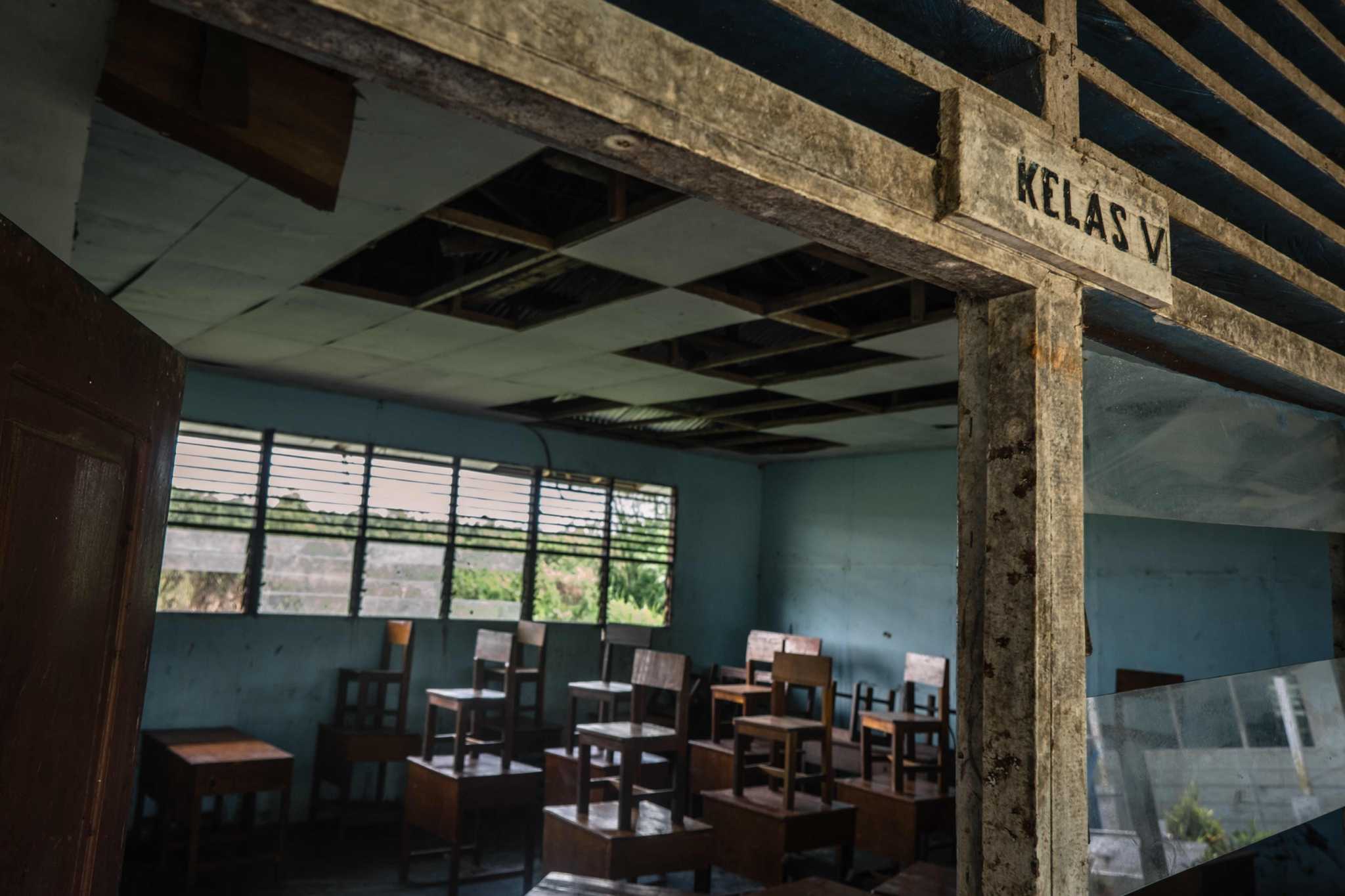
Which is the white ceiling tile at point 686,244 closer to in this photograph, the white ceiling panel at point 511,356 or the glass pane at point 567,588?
the white ceiling panel at point 511,356

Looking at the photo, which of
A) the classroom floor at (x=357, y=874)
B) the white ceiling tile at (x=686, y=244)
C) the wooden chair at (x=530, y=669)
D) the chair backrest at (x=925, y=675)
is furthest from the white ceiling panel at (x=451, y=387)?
the chair backrest at (x=925, y=675)

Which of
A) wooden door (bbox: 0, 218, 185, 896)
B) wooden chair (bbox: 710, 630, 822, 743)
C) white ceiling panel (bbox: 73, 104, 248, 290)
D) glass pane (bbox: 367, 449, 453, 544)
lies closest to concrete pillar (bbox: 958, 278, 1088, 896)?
wooden door (bbox: 0, 218, 185, 896)

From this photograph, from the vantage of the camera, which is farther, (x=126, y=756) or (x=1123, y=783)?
(x=1123, y=783)

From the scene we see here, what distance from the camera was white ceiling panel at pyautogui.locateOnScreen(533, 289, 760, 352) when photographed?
3879 millimetres

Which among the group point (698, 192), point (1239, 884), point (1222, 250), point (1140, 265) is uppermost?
point (1222, 250)

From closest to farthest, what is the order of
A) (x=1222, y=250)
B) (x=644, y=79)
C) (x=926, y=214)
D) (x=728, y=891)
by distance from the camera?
1. (x=644, y=79)
2. (x=926, y=214)
3. (x=1222, y=250)
4. (x=728, y=891)

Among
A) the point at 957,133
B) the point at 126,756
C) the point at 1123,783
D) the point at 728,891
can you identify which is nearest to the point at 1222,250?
the point at 957,133

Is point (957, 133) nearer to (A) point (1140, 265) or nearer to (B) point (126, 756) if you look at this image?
(A) point (1140, 265)

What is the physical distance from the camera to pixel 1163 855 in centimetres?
175

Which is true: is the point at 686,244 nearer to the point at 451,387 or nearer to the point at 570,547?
the point at 451,387

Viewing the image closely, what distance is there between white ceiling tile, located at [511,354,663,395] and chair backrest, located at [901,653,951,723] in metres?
2.50

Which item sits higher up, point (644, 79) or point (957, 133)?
point (957, 133)

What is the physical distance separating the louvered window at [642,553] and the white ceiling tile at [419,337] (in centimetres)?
278

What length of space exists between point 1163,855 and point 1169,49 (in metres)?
1.52
